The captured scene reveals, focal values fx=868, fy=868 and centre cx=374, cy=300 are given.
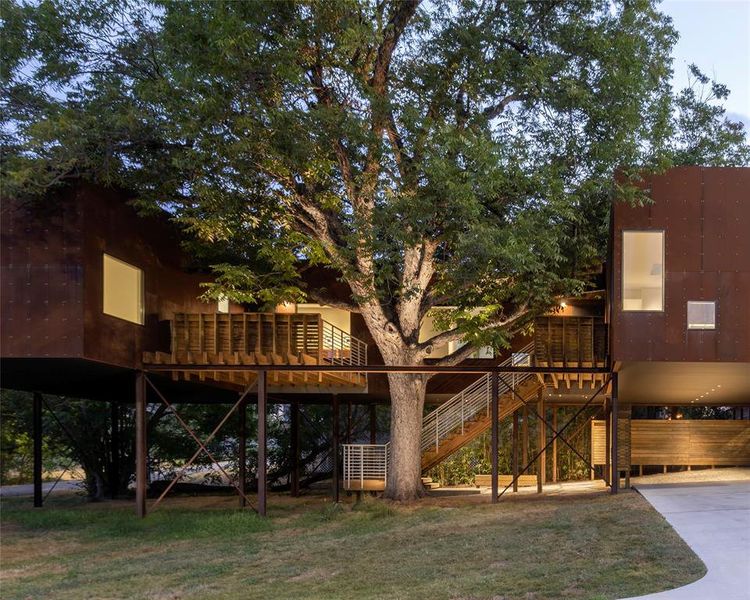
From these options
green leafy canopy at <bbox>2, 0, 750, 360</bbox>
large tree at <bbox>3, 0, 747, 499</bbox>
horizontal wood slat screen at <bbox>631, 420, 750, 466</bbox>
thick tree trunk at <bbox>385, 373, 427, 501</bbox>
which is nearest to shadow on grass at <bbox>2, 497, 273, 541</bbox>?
thick tree trunk at <bbox>385, 373, 427, 501</bbox>

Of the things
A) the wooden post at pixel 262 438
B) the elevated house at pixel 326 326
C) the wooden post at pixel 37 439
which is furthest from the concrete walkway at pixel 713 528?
the wooden post at pixel 37 439

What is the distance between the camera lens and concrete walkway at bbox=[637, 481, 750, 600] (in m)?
8.74

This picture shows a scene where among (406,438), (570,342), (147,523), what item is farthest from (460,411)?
(147,523)

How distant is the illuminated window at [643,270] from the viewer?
1570 centimetres

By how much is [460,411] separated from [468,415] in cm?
64

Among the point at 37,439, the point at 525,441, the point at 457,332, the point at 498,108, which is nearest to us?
the point at 498,108

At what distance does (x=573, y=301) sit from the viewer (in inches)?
853

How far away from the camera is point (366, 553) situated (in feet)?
40.3

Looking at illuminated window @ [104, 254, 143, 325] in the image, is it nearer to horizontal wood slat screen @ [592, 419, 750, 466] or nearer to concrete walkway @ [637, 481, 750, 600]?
concrete walkway @ [637, 481, 750, 600]

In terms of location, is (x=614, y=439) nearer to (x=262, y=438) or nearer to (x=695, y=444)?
(x=262, y=438)

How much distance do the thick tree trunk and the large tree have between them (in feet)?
0.12

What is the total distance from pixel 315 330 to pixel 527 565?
8311 millimetres

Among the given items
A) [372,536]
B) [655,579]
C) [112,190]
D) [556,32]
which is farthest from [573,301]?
[655,579]

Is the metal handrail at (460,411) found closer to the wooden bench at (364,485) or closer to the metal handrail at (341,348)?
the wooden bench at (364,485)
